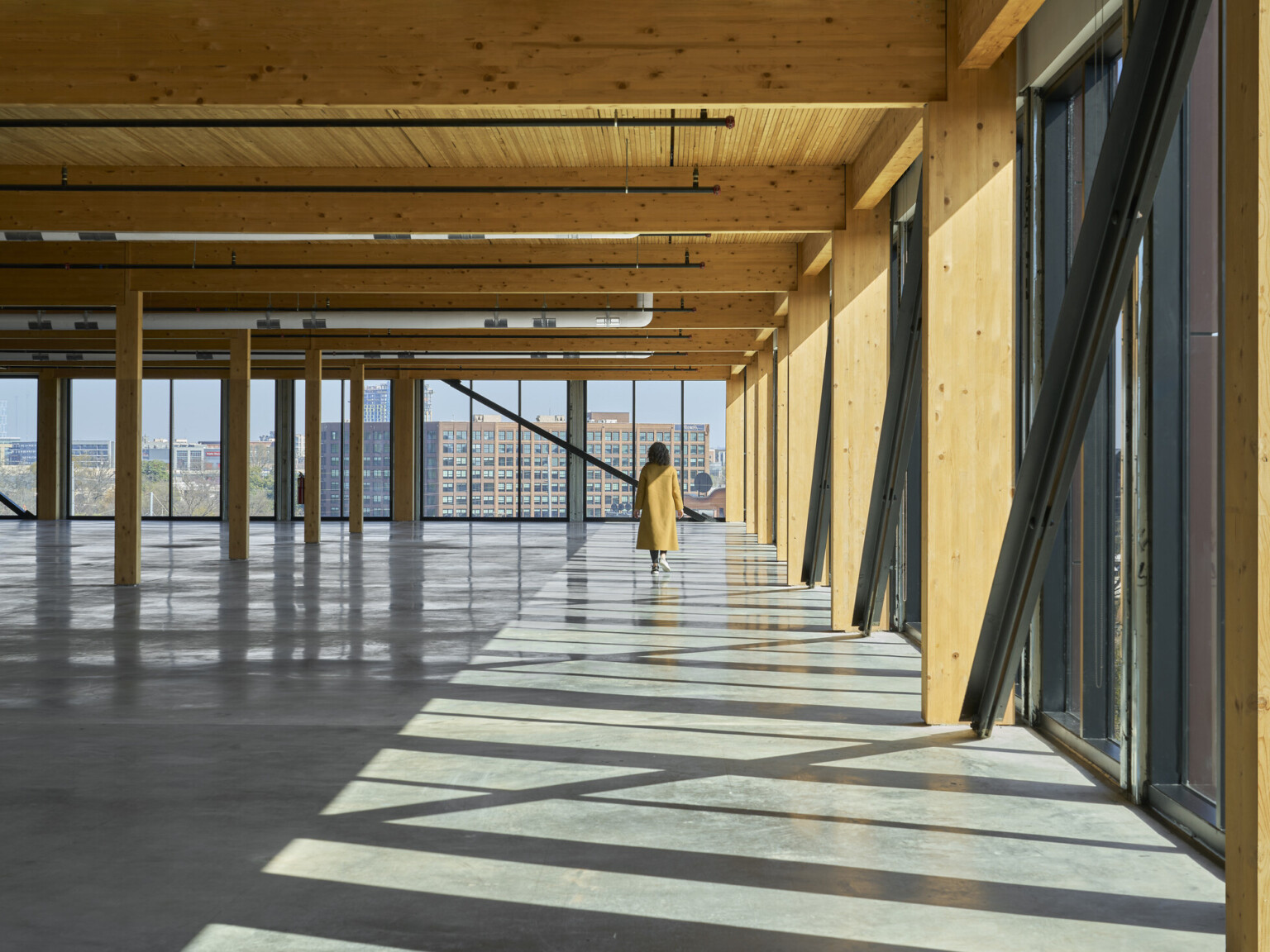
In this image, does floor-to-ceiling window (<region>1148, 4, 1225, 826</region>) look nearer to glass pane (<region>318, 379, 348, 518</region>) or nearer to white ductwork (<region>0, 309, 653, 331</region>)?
white ductwork (<region>0, 309, 653, 331</region>)

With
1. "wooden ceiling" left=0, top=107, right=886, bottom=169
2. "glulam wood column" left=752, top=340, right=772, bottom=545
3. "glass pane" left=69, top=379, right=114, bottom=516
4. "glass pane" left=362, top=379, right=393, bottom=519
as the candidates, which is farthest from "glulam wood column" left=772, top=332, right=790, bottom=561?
"glass pane" left=69, top=379, right=114, bottom=516

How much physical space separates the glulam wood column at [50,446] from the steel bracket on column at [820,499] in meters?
26.4

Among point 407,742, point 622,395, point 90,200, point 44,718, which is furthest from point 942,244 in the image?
point 622,395

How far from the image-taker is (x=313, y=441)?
2136 cm

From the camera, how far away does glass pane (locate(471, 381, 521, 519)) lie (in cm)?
3228

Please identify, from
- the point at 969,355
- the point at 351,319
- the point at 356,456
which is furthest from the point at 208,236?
the point at 356,456

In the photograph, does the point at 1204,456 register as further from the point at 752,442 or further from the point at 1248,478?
the point at 752,442

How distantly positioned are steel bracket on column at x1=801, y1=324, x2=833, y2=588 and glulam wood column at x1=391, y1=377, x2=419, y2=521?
761 inches

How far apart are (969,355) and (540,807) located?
3.27 m

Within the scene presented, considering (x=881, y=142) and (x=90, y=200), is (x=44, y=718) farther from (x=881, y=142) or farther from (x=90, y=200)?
(x=881, y=142)

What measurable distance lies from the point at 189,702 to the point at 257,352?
1896 cm

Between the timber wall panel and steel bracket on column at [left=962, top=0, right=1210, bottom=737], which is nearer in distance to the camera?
steel bracket on column at [left=962, top=0, right=1210, bottom=737]

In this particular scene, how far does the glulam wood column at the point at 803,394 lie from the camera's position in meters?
13.0

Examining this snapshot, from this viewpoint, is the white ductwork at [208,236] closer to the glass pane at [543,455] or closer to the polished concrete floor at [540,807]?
the polished concrete floor at [540,807]
